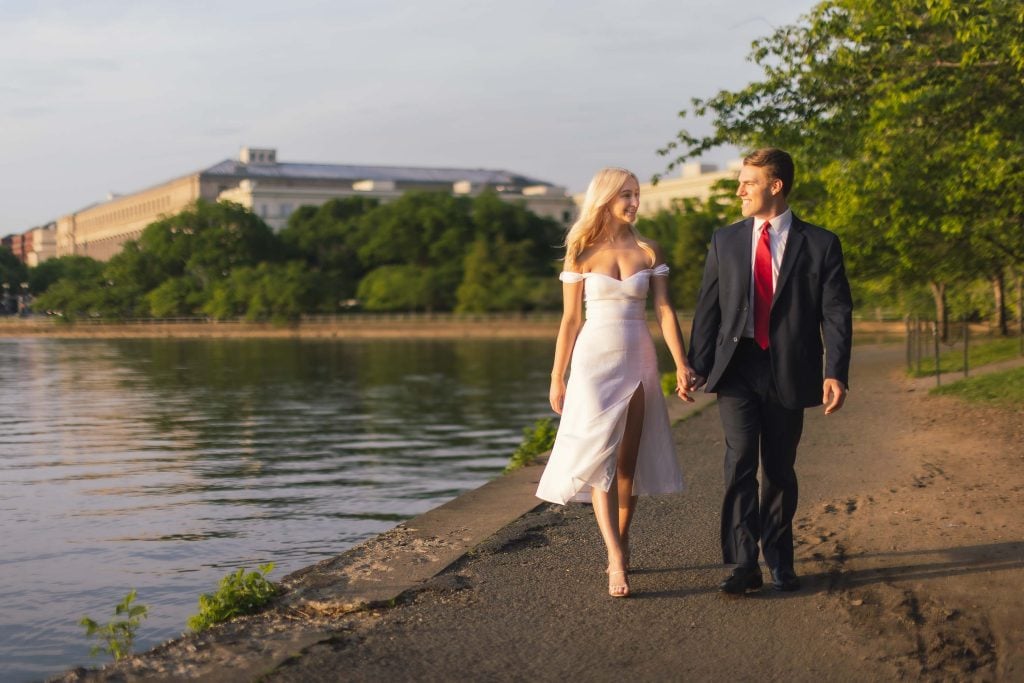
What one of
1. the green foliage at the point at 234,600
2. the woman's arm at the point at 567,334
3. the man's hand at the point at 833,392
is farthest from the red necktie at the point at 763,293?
the green foliage at the point at 234,600

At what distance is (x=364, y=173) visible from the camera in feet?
596

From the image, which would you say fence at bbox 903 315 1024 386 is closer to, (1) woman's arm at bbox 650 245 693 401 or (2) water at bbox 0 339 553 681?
(2) water at bbox 0 339 553 681

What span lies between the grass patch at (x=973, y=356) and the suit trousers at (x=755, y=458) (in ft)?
62.6

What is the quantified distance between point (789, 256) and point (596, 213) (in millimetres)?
914

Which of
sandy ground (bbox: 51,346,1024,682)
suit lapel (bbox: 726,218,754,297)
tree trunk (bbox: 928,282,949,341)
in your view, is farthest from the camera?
tree trunk (bbox: 928,282,949,341)

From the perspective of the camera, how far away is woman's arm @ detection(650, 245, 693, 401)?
663 cm

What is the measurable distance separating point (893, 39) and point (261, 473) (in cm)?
919

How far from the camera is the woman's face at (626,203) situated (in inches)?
259

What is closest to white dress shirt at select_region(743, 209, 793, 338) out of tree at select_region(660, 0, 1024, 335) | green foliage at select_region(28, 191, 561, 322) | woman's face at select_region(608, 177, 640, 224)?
woman's face at select_region(608, 177, 640, 224)

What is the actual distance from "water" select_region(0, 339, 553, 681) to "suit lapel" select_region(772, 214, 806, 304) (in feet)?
13.5

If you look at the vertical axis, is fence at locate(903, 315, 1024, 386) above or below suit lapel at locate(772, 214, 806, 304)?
below

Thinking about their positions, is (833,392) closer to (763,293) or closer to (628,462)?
(763,293)

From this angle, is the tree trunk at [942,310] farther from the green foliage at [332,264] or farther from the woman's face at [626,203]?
the green foliage at [332,264]

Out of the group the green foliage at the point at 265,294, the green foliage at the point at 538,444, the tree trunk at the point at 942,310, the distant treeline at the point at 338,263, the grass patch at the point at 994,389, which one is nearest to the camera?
the green foliage at the point at 538,444
